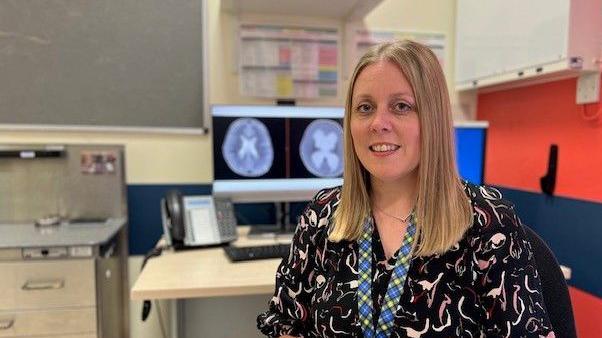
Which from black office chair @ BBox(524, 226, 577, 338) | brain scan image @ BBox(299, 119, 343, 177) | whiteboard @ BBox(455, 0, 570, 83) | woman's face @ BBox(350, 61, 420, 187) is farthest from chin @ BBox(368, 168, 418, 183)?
whiteboard @ BBox(455, 0, 570, 83)

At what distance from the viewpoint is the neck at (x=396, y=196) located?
0.95 meters

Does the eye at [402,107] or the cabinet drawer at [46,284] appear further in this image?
the cabinet drawer at [46,284]

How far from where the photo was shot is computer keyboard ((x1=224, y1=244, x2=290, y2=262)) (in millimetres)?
1510

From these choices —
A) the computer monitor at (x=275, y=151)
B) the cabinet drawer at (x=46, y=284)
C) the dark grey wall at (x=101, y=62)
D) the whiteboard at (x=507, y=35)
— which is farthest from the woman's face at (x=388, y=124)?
the dark grey wall at (x=101, y=62)

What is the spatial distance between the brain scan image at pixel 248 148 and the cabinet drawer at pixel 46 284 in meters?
0.65

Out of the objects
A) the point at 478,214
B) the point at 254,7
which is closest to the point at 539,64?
the point at 478,214

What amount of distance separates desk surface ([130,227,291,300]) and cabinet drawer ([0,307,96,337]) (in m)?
0.32

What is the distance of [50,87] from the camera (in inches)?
73.8

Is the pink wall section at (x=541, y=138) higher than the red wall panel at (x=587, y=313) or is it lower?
higher

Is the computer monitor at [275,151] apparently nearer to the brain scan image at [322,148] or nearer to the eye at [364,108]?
the brain scan image at [322,148]

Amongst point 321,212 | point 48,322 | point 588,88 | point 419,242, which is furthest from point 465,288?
point 48,322

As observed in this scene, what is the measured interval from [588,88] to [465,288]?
3.98 feet

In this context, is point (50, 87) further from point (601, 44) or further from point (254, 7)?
point (601, 44)

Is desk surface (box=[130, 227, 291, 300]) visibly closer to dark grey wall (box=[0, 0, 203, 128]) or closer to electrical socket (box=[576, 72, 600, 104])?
dark grey wall (box=[0, 0, 203, 128])
